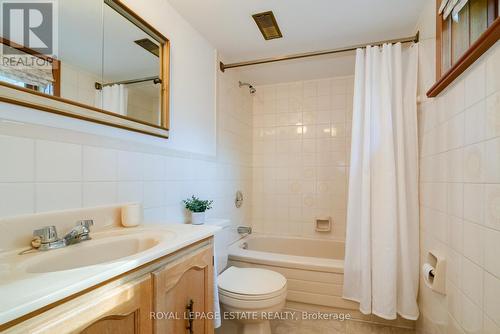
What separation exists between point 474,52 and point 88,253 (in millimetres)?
1562

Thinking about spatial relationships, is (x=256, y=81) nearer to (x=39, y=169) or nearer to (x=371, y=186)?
(x=371, y=186)

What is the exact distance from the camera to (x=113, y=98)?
1166 millimetres

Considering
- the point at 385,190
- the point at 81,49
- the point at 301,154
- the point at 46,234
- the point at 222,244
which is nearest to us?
the point at 46,234

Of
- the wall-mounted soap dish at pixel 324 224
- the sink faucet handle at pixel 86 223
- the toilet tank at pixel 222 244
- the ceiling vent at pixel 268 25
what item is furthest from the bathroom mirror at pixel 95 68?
the wall-mounted soap dish at pixel 324 224

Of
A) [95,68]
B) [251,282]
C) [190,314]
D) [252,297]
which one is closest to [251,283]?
[251,282]

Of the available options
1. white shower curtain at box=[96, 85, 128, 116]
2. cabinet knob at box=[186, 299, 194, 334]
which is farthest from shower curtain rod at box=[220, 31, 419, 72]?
cabinet knob at box=[186, 299, 194, 334]

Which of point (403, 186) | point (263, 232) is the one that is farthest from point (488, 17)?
point (263, 232)

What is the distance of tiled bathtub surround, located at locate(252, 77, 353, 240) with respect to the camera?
8.76ft

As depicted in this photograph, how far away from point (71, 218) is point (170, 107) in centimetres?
83

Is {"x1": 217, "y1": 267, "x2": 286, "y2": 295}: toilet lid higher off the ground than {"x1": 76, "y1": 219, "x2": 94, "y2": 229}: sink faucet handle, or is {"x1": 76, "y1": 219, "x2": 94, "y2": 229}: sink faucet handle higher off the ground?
{"x1": 76, "y1": 219, "x2": 94, "y2": 229}: sink faucet handle

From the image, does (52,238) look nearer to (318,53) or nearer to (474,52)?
(474,52)

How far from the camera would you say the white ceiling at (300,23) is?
5.04 feet

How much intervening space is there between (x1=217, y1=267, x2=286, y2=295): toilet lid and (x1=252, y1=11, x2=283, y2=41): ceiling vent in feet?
5.62

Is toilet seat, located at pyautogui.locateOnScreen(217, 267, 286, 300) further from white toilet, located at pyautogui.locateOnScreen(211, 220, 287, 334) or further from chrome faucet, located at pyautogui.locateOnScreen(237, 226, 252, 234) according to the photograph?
chrome faucet, located at pyautogui.locateOnScreen(237, 226, 252, 234)
